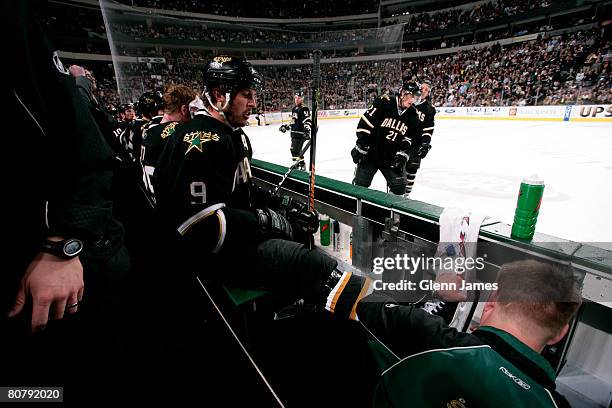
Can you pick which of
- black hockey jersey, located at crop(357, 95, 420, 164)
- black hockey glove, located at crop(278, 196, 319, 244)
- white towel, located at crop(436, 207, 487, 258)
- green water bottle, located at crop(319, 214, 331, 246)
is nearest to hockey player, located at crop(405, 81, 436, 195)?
black hockey jersey, located at crop(357, 95, 420, 164)

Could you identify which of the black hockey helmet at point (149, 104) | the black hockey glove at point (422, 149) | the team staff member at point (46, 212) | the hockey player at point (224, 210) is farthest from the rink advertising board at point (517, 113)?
the team staff member at point (46, 212)

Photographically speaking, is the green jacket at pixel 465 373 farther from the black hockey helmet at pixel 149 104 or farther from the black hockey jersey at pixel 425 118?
the black hockey helmet at pixel 149 104

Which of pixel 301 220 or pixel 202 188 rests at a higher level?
pixel 202 188

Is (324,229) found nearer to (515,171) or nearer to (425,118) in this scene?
(425,118)

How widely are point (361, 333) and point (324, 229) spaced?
986 mm

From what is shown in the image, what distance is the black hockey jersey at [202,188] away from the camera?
1596 millimetres

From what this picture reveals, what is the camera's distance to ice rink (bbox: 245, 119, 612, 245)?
3.14 metres

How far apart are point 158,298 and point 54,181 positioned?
2.04 metres

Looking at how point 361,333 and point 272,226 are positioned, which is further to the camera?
point 361,333

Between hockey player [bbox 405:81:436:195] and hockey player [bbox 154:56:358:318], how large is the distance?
3104 millimetres

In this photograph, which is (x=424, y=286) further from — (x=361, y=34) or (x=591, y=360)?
(x=361, y=34)

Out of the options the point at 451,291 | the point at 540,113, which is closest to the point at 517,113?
the point at 540,113

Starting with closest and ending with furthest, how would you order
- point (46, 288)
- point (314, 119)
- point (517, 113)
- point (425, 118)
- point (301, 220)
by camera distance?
point (46, 288), point (301, 220), point (314, 119), point (425, 118), point (517, 113)

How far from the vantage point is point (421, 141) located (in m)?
4.54
